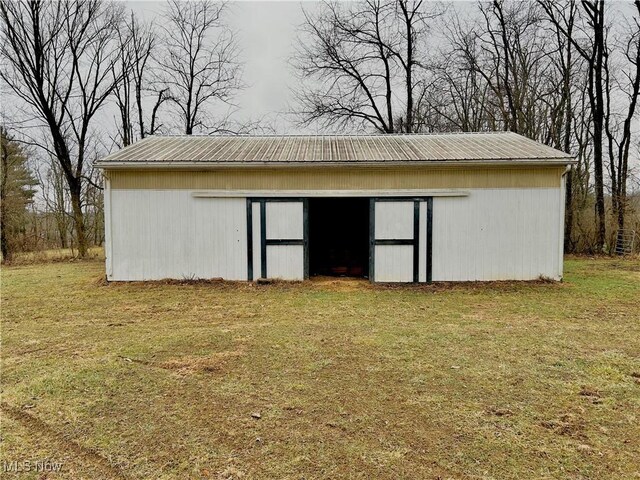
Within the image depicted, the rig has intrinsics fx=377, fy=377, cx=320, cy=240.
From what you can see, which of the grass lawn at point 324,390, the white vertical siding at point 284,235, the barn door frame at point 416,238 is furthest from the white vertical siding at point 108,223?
the barn door frame at point 416,238

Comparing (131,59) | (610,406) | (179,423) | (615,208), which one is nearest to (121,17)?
(131,59)

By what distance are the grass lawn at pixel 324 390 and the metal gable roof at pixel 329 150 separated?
326 cm

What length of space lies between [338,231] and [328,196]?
3311mm

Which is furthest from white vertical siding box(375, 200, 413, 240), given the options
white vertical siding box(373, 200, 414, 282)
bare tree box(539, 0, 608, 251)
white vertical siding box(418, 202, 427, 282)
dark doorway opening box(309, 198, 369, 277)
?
bare tree box(539, 0, 608, 251)

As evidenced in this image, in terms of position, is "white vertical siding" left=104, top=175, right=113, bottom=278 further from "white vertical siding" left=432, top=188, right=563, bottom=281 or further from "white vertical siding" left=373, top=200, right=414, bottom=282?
"white vertical siding" left=432, top=188, right=563, bottom=281

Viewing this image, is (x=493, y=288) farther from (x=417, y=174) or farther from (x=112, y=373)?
(x=112, y=373)

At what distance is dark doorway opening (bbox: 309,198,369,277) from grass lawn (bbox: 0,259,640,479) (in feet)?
16.1

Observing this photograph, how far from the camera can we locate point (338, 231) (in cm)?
1166

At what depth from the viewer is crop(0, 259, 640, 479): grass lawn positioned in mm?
2338

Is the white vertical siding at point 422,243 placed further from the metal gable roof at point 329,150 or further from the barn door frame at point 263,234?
the barn door frame at point 263,234

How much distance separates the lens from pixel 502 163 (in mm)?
8047

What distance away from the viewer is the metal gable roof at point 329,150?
816 centimetres

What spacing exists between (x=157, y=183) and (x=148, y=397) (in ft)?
20.4

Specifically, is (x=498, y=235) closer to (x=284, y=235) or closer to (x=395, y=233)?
(x=395, y=233)
